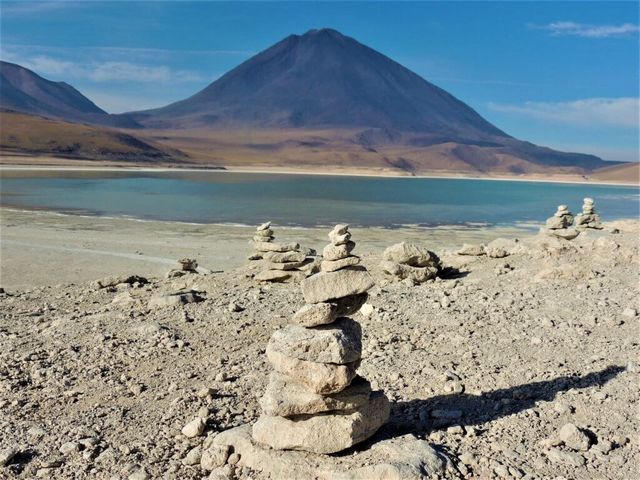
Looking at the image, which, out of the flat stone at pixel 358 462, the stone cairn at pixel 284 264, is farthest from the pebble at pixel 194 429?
the stone cairn at pixel 284 264

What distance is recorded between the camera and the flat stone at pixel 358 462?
544 centimetres

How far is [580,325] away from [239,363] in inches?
205

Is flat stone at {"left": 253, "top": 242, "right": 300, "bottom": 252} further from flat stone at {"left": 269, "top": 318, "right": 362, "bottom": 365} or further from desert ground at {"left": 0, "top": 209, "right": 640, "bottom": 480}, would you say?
flat stone at {"left": 269, "top": 318, "right": 362, "bottom": 365}

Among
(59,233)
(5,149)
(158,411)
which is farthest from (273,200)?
(5,149)

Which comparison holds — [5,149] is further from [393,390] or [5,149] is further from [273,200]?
[393,390]

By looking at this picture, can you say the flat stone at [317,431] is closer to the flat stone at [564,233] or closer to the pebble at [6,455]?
the pebble at [6,455]

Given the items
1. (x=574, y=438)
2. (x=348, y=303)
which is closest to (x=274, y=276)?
(x=348, y=303)

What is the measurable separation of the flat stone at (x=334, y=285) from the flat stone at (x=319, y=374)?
671 millimetres

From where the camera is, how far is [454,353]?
8781 mm

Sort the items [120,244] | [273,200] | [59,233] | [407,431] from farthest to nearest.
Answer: [273,200], [59,233], [120,244], [407,431]

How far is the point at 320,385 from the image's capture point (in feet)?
19.4

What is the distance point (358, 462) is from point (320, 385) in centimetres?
77

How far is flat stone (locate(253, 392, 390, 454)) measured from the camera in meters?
5.89

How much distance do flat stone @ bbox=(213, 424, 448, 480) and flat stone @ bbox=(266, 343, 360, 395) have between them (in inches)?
25.0
